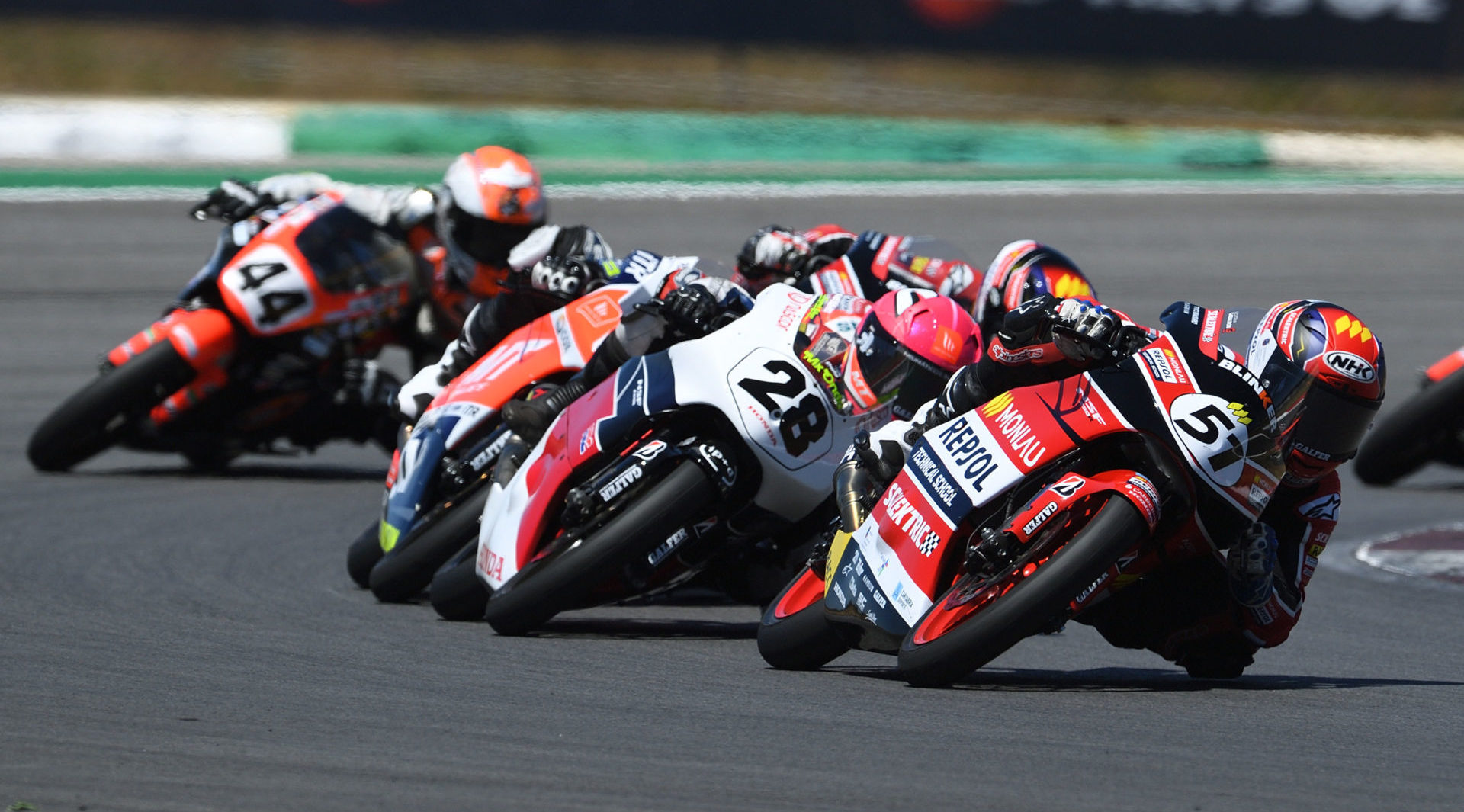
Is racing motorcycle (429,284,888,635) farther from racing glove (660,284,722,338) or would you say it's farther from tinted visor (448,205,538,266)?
tinted visor (448,205,538,266)

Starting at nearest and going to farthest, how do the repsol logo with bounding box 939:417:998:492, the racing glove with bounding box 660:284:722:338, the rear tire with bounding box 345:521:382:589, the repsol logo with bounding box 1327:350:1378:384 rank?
the repsol logo with bounding box 939:417:998:492, the repsol logo with bounding box 1327:350:1378:384, the racing glove with bounding box 660:284:722:338, the rear tire with bounding box 345:521:382:589

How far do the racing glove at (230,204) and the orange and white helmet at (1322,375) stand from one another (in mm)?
6308

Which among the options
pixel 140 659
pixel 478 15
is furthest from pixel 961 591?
pixel 478 15

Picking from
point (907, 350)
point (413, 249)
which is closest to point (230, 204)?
point (413, 249)

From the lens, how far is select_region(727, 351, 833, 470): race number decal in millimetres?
5902

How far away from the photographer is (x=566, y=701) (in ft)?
16.1

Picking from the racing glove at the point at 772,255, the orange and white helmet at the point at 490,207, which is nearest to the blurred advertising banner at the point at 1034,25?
the orange and white helmet at the point at 490,207

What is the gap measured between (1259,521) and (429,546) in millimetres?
2706

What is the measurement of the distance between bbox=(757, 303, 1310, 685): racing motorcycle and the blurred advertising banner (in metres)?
18.1

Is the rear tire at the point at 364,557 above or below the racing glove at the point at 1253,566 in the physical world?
below

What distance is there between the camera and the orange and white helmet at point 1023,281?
677cm

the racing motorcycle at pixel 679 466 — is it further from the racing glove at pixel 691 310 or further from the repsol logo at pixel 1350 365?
the repsol logo at pixel 1350 365

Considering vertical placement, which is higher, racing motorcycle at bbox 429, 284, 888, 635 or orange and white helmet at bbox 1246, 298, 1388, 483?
orange and white helmet at bbox 1246, 298, 1388, 483

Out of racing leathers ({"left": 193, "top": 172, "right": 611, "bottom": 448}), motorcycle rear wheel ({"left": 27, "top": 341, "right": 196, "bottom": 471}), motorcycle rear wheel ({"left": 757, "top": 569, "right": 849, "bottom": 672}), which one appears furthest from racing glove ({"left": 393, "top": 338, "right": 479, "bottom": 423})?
motorcycle rear wheel ({"left": 27, "top": 341, "right": 196, "bottom": 471})
